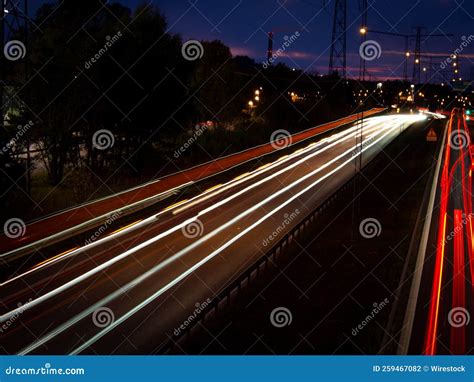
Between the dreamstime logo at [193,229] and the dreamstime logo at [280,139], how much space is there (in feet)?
61.1

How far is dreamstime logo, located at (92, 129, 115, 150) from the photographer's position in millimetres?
23016

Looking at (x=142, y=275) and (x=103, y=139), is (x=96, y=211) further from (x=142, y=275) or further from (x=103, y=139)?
(x=103, y=139)

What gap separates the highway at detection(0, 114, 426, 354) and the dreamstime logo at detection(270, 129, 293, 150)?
602 inches

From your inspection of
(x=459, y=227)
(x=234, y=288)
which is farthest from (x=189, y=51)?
(x=234, y=288)

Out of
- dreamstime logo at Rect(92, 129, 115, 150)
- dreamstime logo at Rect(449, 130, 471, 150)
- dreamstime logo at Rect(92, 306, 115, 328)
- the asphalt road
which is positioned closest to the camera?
the asphalt road

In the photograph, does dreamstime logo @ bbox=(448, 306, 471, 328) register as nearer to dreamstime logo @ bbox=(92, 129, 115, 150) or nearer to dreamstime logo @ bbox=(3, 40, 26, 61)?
dreamstime logo @ bbox=(3, 40, 26, 61)

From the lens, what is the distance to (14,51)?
17.6 meters

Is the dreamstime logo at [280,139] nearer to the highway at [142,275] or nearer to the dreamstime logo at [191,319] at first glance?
the highway at [142,275]

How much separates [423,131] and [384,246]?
3467cm

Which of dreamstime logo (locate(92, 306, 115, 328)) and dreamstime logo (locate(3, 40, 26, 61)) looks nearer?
dreamstime logo (locate(92, 306, 115, 328))

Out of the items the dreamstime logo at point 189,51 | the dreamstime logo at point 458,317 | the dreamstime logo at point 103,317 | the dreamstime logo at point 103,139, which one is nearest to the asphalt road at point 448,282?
the dreamstime logo at point 458,317

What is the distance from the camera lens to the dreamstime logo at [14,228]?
13338 millimetres

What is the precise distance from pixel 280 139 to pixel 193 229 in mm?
23501

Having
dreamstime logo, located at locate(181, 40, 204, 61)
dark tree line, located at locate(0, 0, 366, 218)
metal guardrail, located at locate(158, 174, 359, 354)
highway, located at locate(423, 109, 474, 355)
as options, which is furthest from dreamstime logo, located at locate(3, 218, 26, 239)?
dreamstime logo, located at locate(181, 40, 204, 61)
